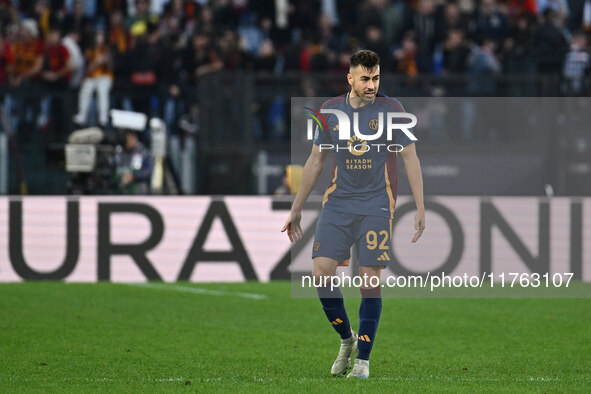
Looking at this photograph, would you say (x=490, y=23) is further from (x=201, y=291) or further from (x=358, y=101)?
(x=358, y=101)

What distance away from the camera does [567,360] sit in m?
8.61

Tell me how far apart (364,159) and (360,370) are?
1.37 metres

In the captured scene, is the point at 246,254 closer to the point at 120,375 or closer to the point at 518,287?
the point at 518,287

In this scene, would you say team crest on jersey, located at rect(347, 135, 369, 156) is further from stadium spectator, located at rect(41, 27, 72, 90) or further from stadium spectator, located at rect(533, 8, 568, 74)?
stadium spectator, located at rect(41, 27, 72, 90)

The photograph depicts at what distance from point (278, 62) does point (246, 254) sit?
19.1 feet

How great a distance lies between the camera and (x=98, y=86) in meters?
18.0

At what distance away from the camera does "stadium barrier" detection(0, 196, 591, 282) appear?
47.0 feet

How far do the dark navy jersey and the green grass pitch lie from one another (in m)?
1.15

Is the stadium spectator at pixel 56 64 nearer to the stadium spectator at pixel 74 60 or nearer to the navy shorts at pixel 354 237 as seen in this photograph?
the stadium spectator at pixel 74 60

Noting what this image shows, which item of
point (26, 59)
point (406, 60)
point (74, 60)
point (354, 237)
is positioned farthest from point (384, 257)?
point (26, 59)

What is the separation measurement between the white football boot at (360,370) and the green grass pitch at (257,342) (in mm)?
87

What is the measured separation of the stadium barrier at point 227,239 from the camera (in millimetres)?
14320

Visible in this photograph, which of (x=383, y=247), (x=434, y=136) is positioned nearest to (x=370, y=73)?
(x=383, y=247)

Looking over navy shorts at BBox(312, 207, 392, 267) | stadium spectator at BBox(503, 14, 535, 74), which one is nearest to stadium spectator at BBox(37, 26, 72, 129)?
stadium spectator at BBox(503, 14, 535, 74)
